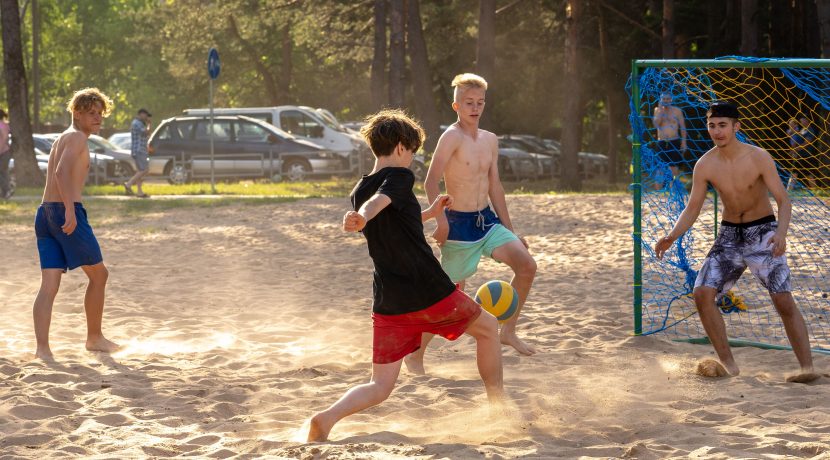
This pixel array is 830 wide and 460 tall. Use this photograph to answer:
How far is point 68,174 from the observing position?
7.47m

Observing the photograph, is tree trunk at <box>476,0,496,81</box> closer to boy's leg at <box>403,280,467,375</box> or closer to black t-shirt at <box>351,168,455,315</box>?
boy's leg at <box>403,280,467,375</box>

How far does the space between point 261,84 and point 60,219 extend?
47726 mm

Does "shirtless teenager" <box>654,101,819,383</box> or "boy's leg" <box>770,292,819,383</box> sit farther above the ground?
"shirtless teenager" <box>654,101,819,383</box>

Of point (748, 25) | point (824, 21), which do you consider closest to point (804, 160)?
point (824, 21)

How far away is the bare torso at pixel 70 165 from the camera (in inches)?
294

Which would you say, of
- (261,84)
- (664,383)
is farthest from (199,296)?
(261,84)

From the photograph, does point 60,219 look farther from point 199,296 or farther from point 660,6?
A: point 660,6

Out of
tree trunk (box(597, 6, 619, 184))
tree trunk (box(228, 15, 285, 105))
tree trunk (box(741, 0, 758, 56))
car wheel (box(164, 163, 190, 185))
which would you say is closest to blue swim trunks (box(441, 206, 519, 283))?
tree trunk (box(741, 0, 758, 56))

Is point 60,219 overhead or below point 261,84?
below

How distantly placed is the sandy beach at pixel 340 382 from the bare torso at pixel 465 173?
3.58ft

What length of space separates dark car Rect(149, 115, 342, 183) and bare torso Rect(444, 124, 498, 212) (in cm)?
2067

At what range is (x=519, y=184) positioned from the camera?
29984mm

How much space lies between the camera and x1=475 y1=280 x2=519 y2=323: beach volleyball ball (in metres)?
6.71

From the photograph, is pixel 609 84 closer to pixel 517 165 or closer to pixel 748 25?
pixel 517 165
